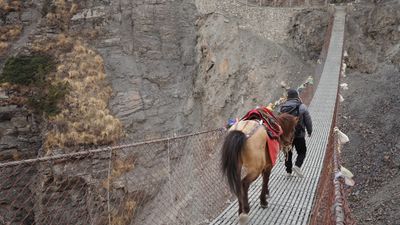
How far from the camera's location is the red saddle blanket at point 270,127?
5254 mm

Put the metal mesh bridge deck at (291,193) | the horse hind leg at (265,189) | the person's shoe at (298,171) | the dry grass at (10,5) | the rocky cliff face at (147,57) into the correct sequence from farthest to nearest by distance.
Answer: the dry grass at (10,5)
the rocky cliff face at (147,57)
the person's shoe at (298,171)
the metal mesh bridge deck at (291,193)
the horse hind leg at (265,189)

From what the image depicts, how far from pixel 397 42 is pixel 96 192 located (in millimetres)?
15473

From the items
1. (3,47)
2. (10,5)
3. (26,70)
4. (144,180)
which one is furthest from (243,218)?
(10,5)

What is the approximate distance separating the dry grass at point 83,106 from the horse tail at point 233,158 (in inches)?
570

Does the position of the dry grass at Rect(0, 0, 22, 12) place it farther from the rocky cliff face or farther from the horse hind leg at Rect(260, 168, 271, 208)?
the horse hind leg at Rect(260, 168, 271, 208)

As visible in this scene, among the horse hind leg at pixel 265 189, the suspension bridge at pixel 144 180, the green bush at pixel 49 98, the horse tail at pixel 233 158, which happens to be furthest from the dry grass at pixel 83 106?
the horse tail at pixel 233 158

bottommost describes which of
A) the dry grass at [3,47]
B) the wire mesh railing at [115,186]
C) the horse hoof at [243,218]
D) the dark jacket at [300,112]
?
the wire mesh railing at [115,186]

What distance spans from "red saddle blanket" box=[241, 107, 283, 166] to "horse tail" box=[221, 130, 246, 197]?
559mm

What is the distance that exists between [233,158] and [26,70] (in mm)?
18735

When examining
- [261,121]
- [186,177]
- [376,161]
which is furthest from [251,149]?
[186,177]

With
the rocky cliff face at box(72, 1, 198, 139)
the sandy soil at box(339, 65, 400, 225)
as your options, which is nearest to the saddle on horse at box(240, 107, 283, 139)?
the sandy soil at box(339, 65, 400, 225)

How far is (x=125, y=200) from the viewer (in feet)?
55.7

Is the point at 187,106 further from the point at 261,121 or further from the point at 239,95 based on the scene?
the point at 261,121

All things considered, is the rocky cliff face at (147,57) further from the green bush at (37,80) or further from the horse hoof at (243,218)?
the horse hoof at (243,218)
